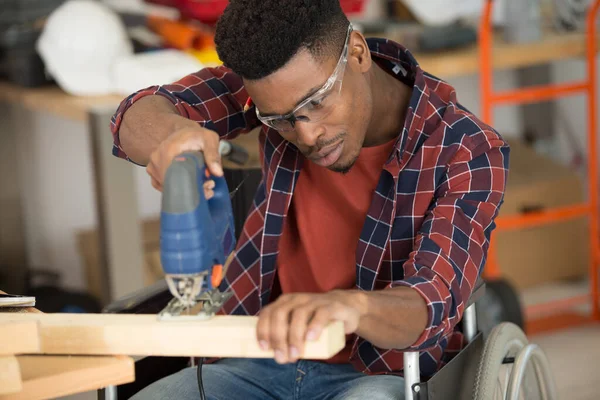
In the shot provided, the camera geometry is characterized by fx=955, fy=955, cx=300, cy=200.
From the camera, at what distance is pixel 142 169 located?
3.32 metres

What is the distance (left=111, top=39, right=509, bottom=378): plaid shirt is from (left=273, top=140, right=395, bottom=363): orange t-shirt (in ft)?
0.15

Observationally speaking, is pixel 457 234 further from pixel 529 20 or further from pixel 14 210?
pixel 14 210

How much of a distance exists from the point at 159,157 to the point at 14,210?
234 centimetres

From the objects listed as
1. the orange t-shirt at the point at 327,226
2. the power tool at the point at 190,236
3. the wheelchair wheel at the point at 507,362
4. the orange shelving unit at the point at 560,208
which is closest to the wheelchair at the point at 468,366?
the wheelchair wheel at the point at 507,362

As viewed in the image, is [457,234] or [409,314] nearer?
[409,314]

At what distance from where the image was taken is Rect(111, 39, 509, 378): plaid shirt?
4.59ft

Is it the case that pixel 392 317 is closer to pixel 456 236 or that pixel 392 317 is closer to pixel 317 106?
pixel 456 236

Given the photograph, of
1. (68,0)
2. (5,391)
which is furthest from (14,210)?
(5,391)

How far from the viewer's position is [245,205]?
197 cm

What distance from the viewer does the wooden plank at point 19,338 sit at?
3.84 ft

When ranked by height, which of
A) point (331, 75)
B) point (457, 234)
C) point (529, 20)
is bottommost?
point (457, 234)

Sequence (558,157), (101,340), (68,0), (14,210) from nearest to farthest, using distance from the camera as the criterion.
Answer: (101,340), (68,0), (14,210), (558,157)

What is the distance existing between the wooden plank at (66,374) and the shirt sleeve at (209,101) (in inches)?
22.0

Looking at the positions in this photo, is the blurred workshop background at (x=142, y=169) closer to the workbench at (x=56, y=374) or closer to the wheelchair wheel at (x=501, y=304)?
the wheelchair wheel at (x=501, y=304)
